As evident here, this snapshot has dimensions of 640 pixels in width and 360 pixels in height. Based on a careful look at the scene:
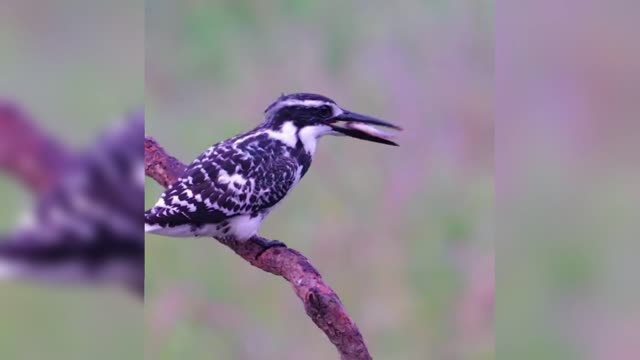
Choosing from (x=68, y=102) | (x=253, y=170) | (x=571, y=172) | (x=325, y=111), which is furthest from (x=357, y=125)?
(x=68, y=102)

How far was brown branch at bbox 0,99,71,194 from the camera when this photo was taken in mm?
348

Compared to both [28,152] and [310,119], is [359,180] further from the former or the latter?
[28,152]

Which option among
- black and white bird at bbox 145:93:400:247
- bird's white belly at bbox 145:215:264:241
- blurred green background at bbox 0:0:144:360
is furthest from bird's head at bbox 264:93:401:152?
blurred green background at bbox 0:0:144:360

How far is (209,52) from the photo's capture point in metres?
1.13

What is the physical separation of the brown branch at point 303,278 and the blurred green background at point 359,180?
1.1 inches

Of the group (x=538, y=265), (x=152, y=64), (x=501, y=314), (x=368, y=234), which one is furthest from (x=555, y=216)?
(x=152, y=64)

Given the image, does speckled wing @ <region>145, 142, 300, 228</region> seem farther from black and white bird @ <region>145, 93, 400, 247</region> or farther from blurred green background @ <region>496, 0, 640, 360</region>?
blurred green background @ <region>496, 0, 640, 360</region>

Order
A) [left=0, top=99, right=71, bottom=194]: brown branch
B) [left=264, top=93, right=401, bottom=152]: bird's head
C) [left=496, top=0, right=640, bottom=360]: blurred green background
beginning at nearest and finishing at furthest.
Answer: [left=0, top=99, right=71, bottom=194]: brown branch, [left=496, top=0, right=640, bottom=360]: blurred green background, [left=264, top=93, right=401, bottom=152]: bird's head

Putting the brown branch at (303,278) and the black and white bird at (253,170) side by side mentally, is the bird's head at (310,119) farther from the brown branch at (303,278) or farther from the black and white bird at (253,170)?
the brown branch at (303,278)

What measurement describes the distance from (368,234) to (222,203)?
255mm

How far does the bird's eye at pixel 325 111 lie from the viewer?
1138 mm

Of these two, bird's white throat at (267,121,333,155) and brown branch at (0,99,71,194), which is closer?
brown branch at (0,99,71,194)

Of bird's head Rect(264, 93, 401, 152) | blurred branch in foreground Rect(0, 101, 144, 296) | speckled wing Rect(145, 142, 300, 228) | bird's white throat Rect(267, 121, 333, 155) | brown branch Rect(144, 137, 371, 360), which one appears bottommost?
brown branch Rect(144, 137, 371, 360)

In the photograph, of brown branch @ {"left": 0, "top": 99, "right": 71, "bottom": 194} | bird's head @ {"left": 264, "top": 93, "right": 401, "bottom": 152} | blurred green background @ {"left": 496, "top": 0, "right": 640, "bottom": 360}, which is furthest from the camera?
bird's head @ {"left": 264, "top": 93, "right": 401, "bottom": 152}
